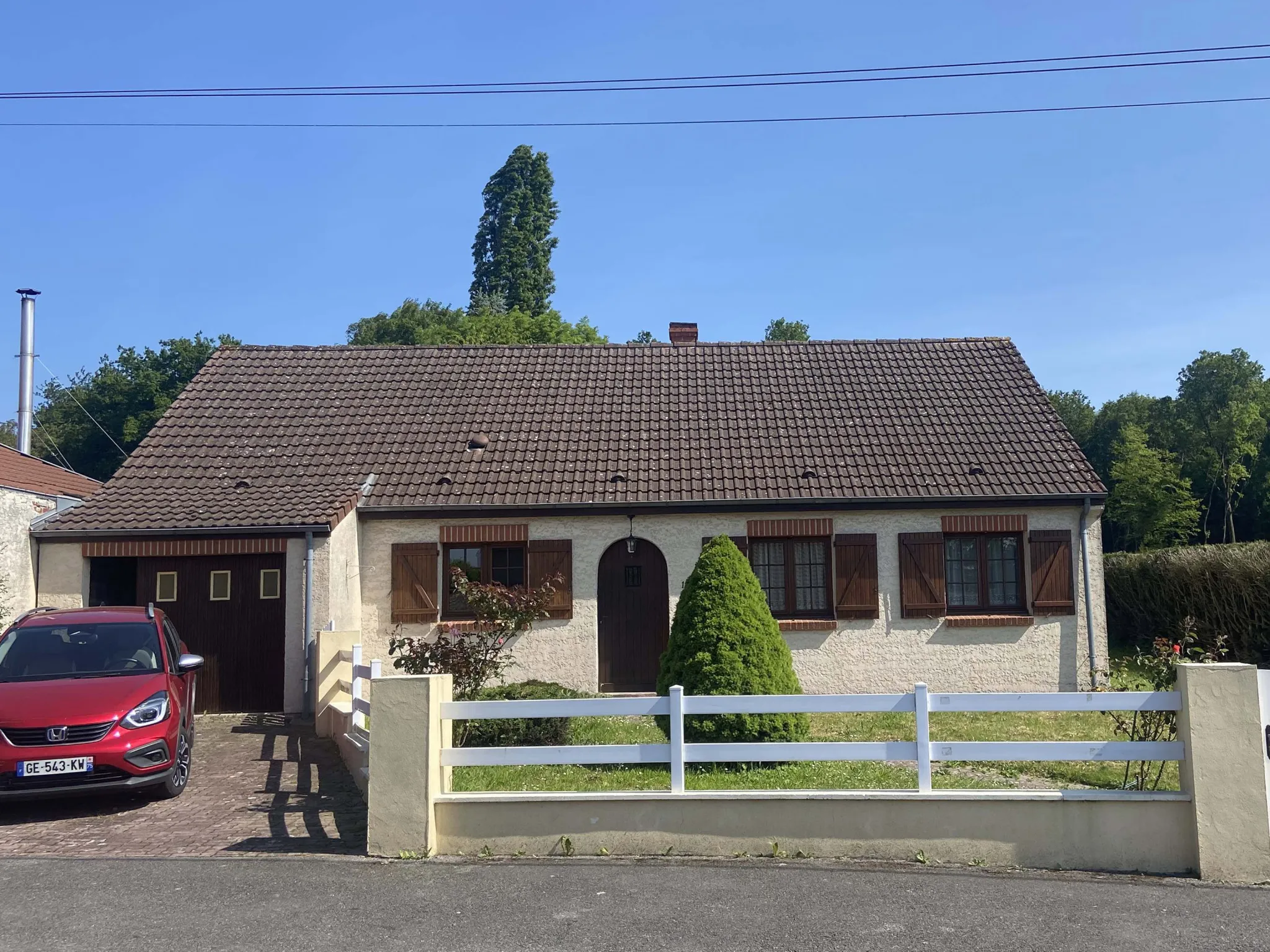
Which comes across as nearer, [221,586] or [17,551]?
[17,551]

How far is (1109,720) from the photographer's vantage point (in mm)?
11789

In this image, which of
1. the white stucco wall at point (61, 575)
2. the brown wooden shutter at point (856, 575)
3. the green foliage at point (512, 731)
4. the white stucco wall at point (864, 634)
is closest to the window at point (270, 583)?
the white stucco wall at point (864, 634)

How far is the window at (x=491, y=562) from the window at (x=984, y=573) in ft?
20.2

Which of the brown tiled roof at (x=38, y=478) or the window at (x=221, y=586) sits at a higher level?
the brown tiled roof at (x=38, y=478)

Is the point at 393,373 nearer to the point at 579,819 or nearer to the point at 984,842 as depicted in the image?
the point at 579,819

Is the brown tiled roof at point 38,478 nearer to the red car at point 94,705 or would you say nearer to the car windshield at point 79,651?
the car windshield at point 79,651

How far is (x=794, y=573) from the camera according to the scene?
14438mm

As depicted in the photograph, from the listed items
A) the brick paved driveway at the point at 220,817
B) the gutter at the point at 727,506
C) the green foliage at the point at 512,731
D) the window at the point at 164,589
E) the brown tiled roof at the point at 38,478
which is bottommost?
the brick paved driveway at the point at 220,817

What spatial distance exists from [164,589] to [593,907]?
31.4 feet

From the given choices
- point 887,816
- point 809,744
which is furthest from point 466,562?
point 887,816

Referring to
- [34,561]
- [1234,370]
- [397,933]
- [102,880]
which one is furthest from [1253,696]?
[1234,370]

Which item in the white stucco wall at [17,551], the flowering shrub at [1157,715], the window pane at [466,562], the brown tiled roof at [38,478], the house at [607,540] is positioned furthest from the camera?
the window pane at [466,562]

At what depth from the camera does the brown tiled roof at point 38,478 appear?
13852mm

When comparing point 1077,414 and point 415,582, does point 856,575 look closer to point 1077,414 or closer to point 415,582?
point 415,582
